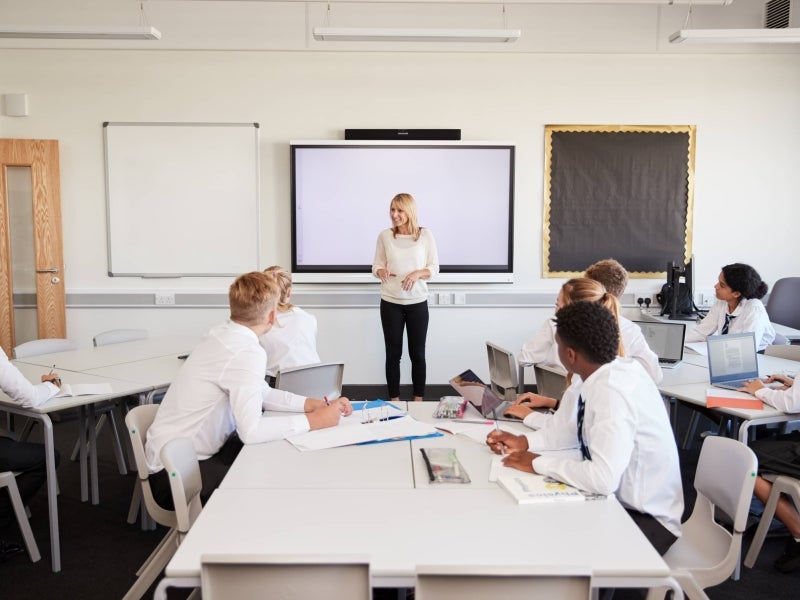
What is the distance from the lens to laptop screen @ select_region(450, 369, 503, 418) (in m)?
2.61

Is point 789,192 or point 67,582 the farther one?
point 789,192

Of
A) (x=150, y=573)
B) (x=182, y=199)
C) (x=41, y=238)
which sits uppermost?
(x=182, y=199)

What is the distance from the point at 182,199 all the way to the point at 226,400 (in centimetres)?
372

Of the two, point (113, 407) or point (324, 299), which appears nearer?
point (113, 407)

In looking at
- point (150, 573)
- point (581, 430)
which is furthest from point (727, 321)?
point (150, 573)

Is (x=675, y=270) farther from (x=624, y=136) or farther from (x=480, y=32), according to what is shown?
(x=480, y=32)

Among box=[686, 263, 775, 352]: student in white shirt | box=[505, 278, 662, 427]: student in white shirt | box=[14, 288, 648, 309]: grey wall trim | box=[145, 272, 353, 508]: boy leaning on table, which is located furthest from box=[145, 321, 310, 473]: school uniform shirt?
box=[14, 288, 648, 309]: grey wall trim

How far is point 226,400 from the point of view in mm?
2518

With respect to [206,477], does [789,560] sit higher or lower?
lower

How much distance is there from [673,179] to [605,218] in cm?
69

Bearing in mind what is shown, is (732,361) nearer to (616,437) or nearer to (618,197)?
(616,437)

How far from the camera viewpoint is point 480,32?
4.65 m

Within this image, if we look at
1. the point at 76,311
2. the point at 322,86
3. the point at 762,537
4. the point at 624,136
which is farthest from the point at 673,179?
the point at 76,311

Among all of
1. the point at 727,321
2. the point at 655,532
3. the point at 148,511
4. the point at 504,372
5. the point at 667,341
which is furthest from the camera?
the point at 727,321
